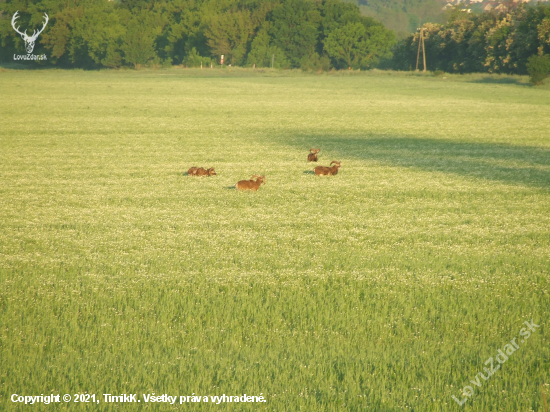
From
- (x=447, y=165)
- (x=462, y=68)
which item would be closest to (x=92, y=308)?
(x=447, y=165)

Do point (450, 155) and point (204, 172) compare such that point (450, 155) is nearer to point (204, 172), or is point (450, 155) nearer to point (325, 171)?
point (325, 171)

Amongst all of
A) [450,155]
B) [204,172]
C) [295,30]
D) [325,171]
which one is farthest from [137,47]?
[325,171]

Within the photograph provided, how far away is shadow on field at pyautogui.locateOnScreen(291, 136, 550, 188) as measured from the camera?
550 inches

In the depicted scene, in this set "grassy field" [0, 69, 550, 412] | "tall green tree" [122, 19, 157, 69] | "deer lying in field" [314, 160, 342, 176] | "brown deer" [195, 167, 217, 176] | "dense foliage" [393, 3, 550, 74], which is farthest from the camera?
"tall green tree" [122, 19, 157, 69]

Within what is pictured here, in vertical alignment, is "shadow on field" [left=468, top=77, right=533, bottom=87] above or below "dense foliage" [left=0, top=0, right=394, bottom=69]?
below

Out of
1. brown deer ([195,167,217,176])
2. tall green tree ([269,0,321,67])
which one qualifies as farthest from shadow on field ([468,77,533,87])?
brown deer ([195,167,217,176])

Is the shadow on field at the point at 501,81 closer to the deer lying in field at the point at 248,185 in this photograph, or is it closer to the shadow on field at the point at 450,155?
the shadow on field at the point at 450,155

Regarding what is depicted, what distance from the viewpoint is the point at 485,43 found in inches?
2904

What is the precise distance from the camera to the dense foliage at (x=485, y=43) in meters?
63.7

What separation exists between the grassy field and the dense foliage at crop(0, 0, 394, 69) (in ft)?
288

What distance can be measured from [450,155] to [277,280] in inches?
458

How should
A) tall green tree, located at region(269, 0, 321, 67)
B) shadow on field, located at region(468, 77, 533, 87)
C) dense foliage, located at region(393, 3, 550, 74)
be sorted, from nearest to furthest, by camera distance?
shadow on field, located at region(468, 77, 533, 87) < dense foliage, located at region(393, 3, 550, 74) < tall green tree, located at region(269, 0, 321, 67)

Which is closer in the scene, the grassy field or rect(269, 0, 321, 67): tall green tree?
the grassy field

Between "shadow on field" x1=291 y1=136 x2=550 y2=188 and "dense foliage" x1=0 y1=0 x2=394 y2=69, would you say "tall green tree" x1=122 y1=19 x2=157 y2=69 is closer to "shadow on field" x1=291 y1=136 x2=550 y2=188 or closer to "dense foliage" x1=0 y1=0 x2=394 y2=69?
"dense foliage" x1=0 y1=0 x2=394 y2=69
